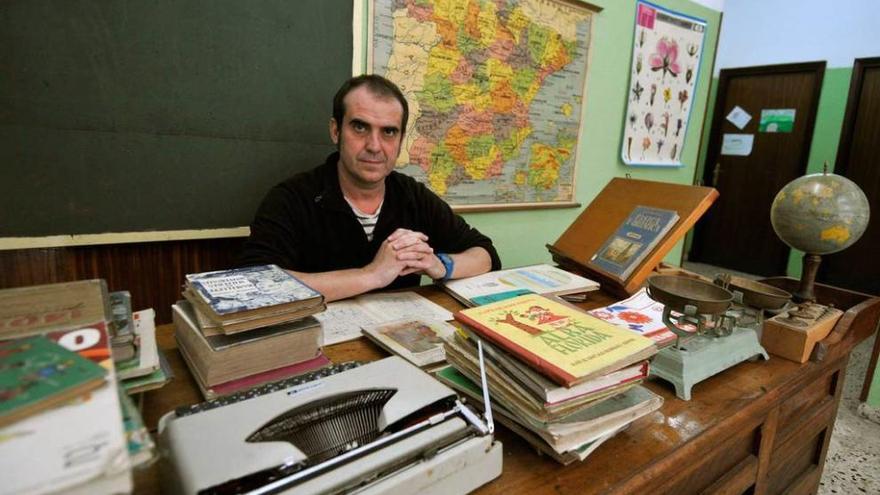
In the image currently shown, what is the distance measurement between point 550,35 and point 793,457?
196cm

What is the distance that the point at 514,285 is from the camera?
137 cm

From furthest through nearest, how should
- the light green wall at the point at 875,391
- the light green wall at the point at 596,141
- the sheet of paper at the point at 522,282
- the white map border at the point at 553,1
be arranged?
the light green wall at the point at 596,141
the light green wall at the point at 875,391
the white map border at the point at 553,1
the sheet of paper at the point at 522,282

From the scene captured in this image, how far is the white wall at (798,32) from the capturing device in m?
4.07

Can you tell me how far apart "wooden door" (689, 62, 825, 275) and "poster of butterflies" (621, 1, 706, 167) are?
2.45 m

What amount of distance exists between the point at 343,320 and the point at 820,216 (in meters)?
1.21

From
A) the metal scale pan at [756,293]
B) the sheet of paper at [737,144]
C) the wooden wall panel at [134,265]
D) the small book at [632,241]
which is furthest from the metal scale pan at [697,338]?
the sheet of paper at [737,144]

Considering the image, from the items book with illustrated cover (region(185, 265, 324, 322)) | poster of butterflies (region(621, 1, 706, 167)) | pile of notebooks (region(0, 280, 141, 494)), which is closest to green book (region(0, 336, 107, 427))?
pile of notebooks (region(0, 280, 141, 494))

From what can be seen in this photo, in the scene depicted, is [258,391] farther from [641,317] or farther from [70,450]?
[641,317]

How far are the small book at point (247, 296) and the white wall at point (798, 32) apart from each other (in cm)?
437

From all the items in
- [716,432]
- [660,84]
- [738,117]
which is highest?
[738,117]

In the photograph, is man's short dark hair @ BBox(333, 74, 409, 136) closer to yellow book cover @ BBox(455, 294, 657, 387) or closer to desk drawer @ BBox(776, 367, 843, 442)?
yellow book cover @ BBox(455, 294, 657, 387)

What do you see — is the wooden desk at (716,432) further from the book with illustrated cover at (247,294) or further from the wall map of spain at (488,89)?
the wall map of spain at (488,89)

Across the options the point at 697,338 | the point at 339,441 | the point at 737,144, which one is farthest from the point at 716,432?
the point at 737,144

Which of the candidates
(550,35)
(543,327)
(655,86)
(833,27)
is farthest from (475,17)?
(833,27)
